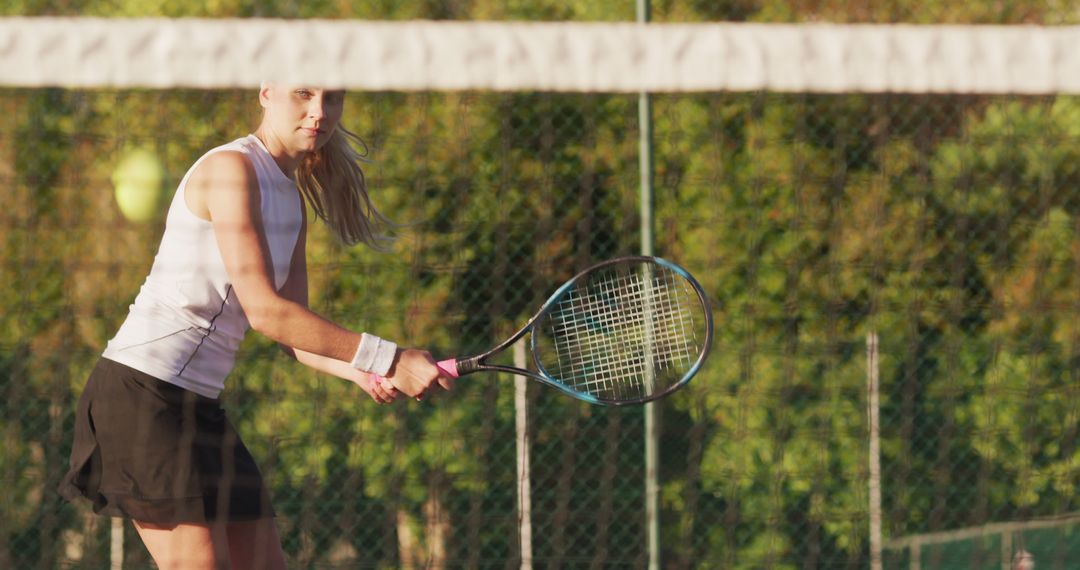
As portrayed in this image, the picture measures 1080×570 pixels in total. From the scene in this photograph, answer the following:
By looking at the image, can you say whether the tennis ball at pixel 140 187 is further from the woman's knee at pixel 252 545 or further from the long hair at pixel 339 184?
the woman's knee at pixel 252 545

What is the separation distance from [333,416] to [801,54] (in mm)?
2681

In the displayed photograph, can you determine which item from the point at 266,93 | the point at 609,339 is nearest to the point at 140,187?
the point at 609,339

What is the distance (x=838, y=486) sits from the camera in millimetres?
5074

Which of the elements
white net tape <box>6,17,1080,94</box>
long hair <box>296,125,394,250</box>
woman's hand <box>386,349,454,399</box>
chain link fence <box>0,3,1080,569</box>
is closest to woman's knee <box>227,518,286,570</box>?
woman's hand <box>386,349,454,399</box>

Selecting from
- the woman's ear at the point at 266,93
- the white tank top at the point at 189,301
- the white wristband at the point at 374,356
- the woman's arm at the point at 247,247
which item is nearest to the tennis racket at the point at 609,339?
the white wristband at the point at 374,356

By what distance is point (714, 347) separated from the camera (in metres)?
4.91

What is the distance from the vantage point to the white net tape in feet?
9.17

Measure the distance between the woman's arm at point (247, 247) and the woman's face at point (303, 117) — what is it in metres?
0.15

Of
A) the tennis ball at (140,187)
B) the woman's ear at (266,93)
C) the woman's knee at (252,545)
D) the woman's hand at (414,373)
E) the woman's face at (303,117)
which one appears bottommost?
the woman's knee at (252,545)

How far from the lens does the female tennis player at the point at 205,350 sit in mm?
2260

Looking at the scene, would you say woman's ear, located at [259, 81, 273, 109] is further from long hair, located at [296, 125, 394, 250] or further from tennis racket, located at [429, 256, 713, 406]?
tennis racket, located at [429, 256, 713, 406]

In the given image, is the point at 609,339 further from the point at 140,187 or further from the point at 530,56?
the point at 140,187

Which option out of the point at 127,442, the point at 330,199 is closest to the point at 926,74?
the point at 330,199

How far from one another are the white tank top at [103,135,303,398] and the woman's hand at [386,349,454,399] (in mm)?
256
